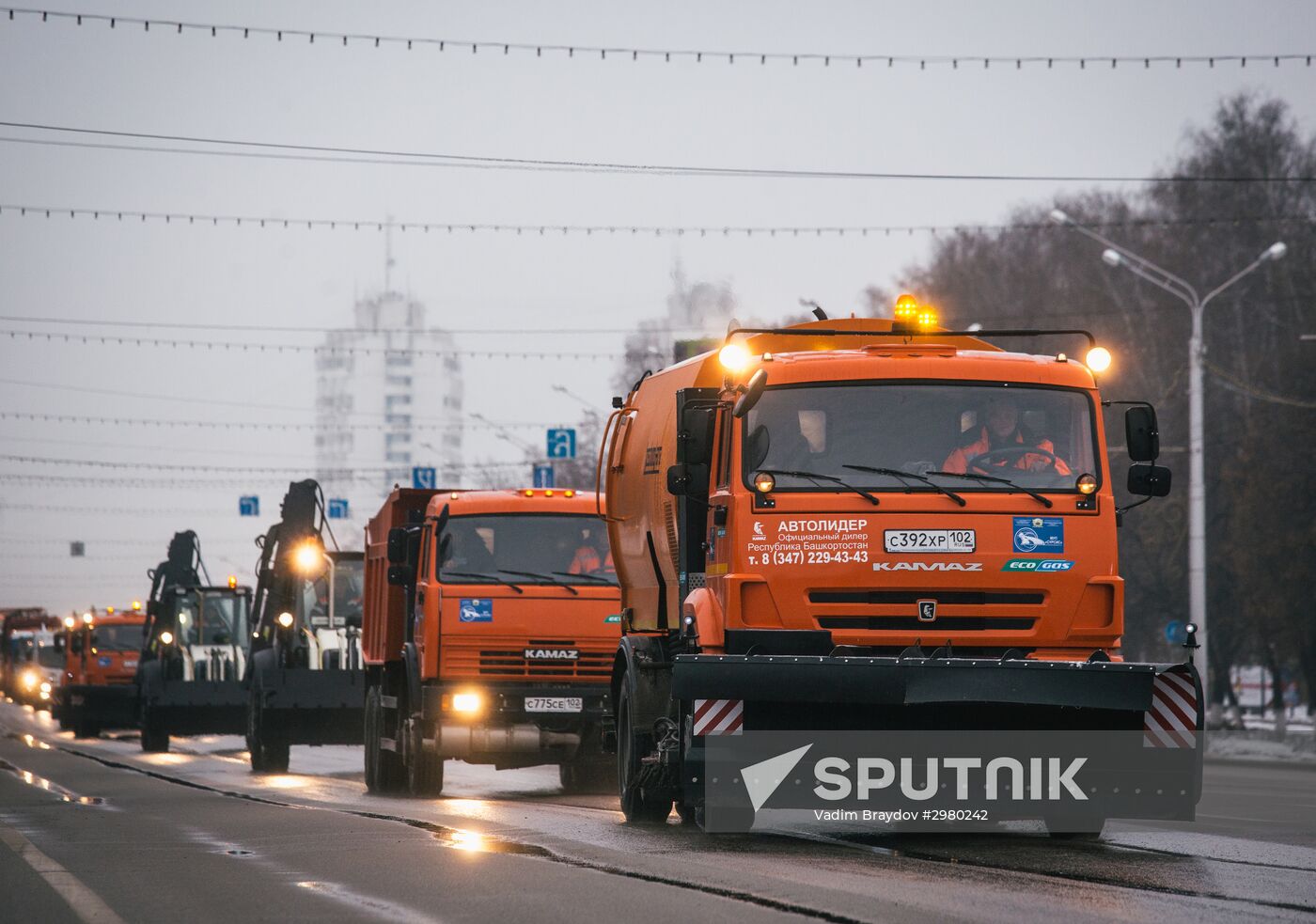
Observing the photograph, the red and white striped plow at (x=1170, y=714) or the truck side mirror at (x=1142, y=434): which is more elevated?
the truck side mirror at (x=1142, y=434)

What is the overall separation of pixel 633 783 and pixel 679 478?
2.38m

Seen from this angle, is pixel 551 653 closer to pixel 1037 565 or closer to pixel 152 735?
pixel 1037 565

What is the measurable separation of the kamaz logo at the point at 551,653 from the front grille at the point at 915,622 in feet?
25.9

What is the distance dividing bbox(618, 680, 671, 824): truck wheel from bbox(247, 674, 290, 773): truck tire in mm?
11892

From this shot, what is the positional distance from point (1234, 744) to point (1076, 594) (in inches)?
965

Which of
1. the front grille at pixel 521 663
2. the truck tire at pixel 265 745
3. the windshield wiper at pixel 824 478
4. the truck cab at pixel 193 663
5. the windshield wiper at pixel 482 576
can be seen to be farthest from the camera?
the truck cab at pixel 193 663

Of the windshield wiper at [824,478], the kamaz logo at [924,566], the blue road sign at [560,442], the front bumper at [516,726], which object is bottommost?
the front bumper at [516,726]

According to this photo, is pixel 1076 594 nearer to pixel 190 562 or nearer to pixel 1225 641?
pixel 190 562

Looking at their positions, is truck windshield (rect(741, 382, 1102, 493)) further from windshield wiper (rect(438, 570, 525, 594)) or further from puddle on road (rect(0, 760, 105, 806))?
puddle on road (rect(0, 760, 105, 806))

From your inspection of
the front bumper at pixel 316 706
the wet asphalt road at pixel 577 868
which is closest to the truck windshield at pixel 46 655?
the front bumper at pixel 316 706

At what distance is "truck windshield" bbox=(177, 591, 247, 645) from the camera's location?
121 feet

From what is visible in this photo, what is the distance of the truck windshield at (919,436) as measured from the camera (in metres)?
13.4

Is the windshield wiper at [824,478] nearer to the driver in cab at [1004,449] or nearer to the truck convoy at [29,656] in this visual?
the driver in cab at [1004,449]

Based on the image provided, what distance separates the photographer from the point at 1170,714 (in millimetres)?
12914
